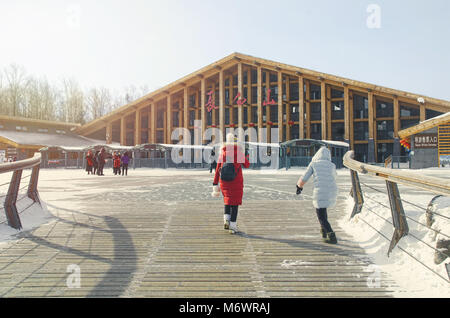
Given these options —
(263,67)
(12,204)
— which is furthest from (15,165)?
(263,67)

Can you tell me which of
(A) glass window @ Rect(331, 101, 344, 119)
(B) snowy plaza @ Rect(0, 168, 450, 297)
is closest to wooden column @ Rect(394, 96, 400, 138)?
(A) glass window @ Rect(331, 101, 344, 119)

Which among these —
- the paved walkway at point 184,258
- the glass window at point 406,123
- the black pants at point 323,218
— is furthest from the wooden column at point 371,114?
the black pants at point 323,218

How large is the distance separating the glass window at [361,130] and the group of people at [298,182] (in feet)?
105

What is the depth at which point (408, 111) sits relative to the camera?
3183 cm

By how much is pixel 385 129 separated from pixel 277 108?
11.4 m

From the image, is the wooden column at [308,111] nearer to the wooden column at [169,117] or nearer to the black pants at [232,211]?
the wooden column at [169,117]

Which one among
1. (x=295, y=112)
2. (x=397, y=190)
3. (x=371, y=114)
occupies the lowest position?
(x=397, y=190)

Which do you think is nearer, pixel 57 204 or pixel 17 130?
pixel 57 204

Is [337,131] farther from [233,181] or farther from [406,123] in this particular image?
[233,181]

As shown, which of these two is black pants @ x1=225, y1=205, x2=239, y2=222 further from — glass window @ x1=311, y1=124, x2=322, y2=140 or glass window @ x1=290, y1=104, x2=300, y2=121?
glass window @ x1=290, y1=104, x2=300, y2=121

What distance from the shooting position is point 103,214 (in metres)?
6.38
